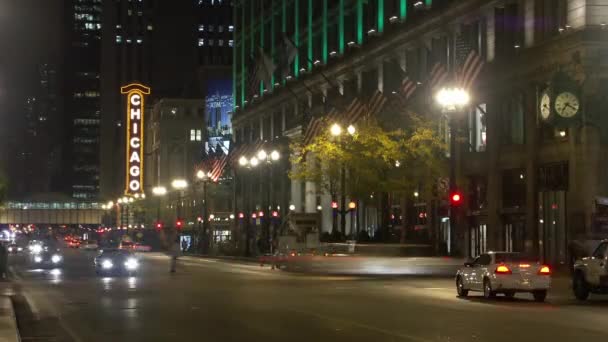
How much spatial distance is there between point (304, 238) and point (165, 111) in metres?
114

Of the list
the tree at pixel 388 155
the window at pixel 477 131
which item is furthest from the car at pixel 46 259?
the window at pixel 477 131

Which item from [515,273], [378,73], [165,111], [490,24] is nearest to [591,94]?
[490,24]

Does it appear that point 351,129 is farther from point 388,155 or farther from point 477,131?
point 477,131

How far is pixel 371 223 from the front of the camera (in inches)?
3250

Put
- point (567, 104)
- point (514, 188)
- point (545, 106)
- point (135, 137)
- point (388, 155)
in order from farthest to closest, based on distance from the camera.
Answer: point (135, 137) < point (388, 155) < point (514, 188) < point (545, 106) < point (567, 104)

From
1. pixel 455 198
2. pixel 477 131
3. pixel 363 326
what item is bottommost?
pixel 363 326

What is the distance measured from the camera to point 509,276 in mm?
31219

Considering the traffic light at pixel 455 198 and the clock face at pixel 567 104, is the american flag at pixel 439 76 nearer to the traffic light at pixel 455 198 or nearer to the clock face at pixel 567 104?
the clock face at pixel 567 104

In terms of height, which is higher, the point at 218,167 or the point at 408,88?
the point at 408,88

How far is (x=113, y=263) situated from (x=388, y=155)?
739 inches

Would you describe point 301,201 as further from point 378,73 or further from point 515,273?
point 515,273

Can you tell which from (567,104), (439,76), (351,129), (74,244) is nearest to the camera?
(567,104)

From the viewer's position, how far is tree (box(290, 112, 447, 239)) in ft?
204

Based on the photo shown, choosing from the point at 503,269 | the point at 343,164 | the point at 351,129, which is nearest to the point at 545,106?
the point at 351,129
